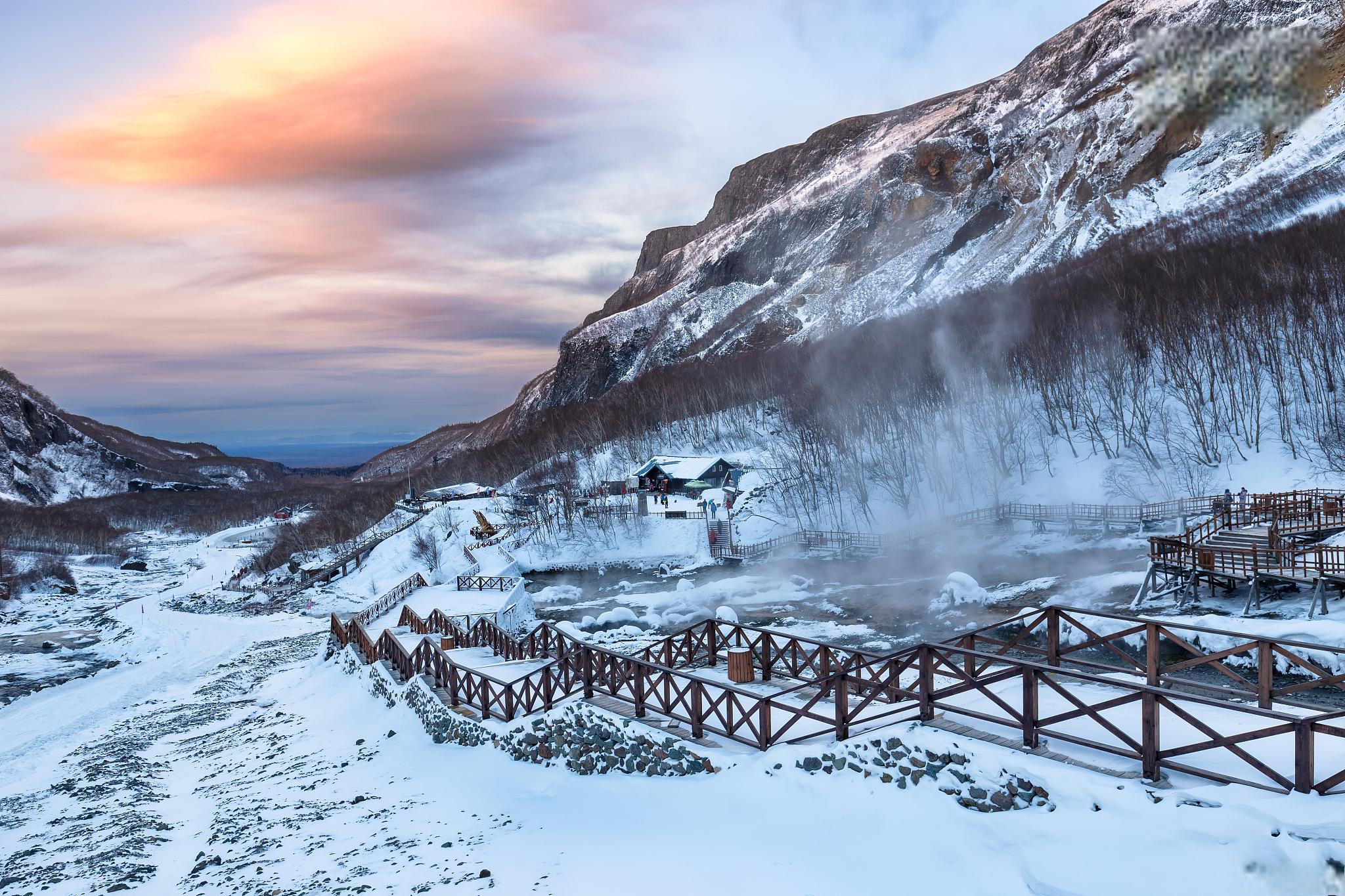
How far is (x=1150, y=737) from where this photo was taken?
30.8 feet

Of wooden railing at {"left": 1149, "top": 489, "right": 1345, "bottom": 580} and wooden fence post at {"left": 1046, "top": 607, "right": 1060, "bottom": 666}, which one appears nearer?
wooden fence post at {"left": 1046, "top": 607, "right": 1060, "bottom": 666}

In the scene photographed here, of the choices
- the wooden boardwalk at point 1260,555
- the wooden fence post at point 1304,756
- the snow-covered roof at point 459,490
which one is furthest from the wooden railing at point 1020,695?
the snow-covered roof at point 459,490

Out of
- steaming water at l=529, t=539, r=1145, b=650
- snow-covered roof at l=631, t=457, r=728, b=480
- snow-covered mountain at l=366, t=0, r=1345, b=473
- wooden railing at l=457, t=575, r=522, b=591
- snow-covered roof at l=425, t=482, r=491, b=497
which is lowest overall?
steaming water at l=529, t=539, r=1145, b=650

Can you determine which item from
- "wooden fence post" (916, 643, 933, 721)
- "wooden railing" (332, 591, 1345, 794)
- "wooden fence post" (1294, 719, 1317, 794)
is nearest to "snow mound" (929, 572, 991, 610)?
"wooden railing" (332, 591, 1345, 794)

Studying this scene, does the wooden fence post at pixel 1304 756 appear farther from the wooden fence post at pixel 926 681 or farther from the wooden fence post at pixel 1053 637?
the wooden fence post at pixel 1053 637

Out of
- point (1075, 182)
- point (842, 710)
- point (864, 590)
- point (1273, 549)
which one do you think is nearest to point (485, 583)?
point (864, 590)

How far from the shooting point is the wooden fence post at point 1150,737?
932cm

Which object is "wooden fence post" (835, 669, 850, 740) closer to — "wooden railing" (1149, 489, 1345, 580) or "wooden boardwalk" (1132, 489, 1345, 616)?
"wooden boardwalk" (1132, 489, 1345, 616)

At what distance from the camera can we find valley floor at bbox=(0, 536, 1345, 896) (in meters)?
8.50

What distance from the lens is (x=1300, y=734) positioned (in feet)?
27.9

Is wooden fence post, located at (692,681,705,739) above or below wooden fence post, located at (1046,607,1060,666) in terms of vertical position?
below

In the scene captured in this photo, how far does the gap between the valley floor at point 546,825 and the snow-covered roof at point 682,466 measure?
1988 inches

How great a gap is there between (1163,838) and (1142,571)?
33327 mm

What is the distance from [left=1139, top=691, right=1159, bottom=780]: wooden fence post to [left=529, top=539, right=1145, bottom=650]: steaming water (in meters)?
22.4
